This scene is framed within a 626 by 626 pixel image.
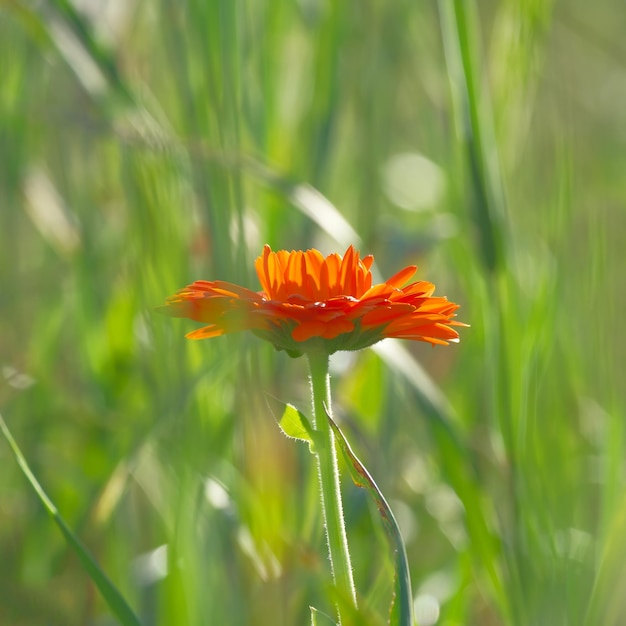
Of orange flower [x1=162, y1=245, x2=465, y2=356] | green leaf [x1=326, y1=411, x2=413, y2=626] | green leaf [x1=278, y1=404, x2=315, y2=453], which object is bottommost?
green leaf [x1=326, y1=411, x2=413, y2=626]

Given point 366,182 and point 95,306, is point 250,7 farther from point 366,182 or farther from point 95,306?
point 95,306

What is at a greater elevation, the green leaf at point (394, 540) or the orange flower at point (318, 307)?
the orange flower at point (318, 307)

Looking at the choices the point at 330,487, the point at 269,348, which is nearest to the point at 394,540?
the point at 330,487

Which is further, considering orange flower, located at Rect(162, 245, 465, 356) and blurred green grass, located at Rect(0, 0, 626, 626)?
blurred green grass, located at Rect(0, 0, 626, 626)

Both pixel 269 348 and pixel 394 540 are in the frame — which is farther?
pixel 269 348

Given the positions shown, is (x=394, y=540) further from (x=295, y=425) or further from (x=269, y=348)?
(x=269, y=348)

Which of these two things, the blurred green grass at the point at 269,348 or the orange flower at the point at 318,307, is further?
the blurred green grass at the point at 269,348
